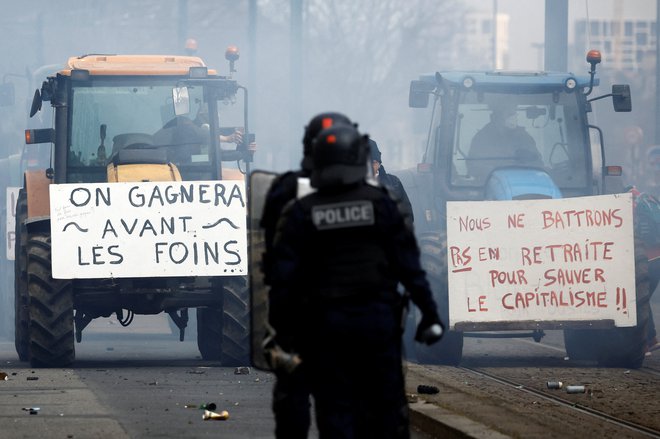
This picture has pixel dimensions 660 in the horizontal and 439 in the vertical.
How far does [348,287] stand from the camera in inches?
264

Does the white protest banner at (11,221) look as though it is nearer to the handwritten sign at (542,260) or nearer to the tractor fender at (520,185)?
the tractor fender at (520,185)

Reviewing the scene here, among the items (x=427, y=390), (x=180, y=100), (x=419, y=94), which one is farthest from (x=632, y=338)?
(x=180, y=100)

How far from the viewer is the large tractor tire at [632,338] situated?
1486 centimetres

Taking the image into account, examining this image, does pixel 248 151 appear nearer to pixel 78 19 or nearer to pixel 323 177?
pixel 323 177

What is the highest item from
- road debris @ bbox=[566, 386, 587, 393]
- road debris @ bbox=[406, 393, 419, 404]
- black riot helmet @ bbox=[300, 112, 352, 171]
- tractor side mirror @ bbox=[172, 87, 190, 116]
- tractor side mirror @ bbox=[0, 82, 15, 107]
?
tractor side mirror @ bbox=[0, 82, 15, 107]

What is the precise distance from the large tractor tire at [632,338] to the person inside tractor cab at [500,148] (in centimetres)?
211

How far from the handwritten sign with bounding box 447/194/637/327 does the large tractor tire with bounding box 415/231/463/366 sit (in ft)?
0.73

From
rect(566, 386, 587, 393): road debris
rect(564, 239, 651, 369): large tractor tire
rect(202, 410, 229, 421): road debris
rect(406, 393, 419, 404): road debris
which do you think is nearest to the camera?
rect(202, 410, 229, 421): road debris

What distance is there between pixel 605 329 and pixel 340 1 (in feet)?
210

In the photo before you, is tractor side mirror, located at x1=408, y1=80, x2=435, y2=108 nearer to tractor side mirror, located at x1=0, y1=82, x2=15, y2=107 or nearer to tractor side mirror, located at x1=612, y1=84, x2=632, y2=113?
tractor side mirror, located at x1=612, y1=84, x2=632, y2=113

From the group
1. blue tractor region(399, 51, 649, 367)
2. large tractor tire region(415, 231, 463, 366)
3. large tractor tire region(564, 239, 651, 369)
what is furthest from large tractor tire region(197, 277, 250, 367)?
large tractor tire region(564, 239, 651, 369)

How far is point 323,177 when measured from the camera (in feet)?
22.1

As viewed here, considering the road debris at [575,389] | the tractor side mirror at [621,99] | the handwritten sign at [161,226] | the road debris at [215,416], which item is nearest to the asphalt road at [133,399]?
the road debris at [215,416]

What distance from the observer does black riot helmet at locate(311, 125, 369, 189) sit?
22.1 ft
